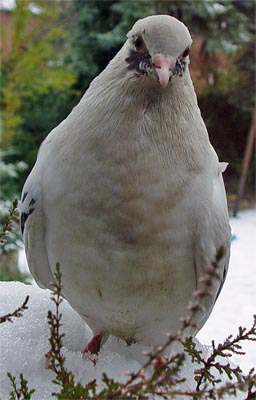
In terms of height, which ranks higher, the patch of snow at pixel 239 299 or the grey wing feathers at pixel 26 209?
the grey wing feathers at pixel 26 209

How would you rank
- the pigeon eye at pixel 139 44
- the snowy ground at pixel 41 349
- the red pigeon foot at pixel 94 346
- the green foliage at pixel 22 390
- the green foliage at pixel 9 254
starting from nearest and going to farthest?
the green foliage at pixel 22 390, the pigeon eye at pixel 139 44, the snowy ground at pixel 41 349, the red pigeon foot at pixel 94 346, the green foliage at pixel 9 254

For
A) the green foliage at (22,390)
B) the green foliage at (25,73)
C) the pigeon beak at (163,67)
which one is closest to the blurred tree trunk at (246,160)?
the green foliage at (25,73)

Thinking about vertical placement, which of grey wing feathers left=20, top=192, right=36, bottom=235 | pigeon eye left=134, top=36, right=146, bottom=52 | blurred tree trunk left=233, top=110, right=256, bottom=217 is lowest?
blurred tree trunk left=233, top=110, right=256, bottom=217

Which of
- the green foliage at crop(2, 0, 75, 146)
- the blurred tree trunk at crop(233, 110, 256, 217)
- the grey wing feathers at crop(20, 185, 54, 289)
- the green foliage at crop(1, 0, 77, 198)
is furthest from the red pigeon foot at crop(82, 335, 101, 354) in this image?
the blurred tree trunk at crop(233, 110, 256, 217)

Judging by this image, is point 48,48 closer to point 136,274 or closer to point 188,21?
point 188,21

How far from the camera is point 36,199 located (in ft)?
2.61

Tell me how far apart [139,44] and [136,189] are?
0.58 feet

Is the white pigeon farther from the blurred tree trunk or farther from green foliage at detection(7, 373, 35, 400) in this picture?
the blurred tree trunk

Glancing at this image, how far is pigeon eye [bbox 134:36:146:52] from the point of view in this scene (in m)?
0.64

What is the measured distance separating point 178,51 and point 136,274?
305 millimetres

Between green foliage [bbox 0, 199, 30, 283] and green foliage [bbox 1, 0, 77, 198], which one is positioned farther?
green foliage [bbox 1, 0, 77, 198]

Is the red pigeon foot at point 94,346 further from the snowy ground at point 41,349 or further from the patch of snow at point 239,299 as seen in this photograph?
the patch of snow at point 239,299

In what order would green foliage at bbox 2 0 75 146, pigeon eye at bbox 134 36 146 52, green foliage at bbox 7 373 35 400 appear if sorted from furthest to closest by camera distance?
green foliage at bbox 2 0 75 146
pigeon eye at bbox 134 36 146 52
green foliage at bbox 7 373 35 400

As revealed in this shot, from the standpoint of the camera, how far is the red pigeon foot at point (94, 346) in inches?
35.3
